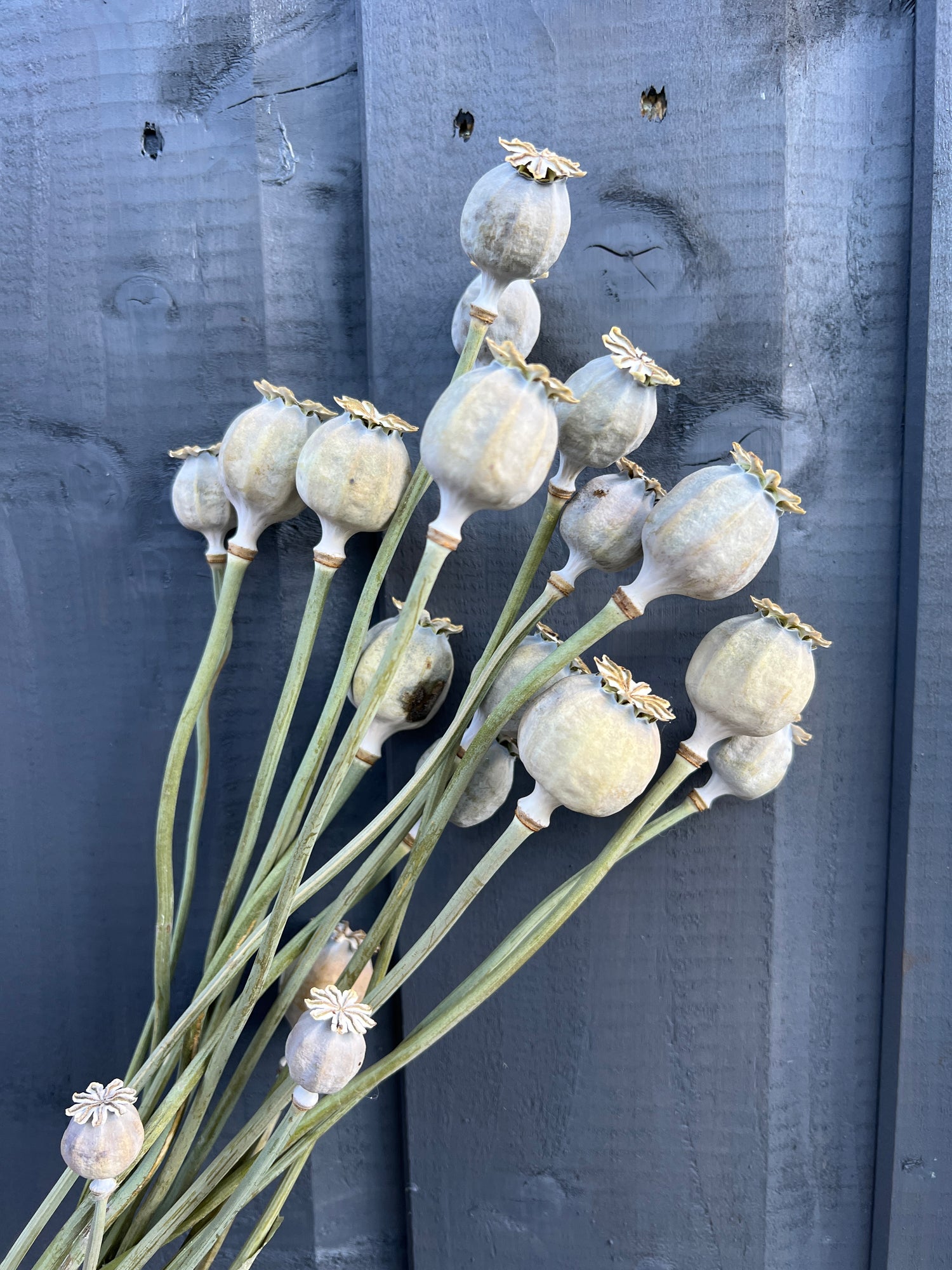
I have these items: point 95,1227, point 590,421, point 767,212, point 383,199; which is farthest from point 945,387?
point 95,1227

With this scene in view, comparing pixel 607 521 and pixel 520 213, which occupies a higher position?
pixel 520 213

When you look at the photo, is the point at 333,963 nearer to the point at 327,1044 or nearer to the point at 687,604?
the point at 327,1044

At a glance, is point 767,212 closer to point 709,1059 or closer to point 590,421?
point 590,421

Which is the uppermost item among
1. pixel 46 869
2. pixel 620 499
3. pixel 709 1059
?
pixel 620 499

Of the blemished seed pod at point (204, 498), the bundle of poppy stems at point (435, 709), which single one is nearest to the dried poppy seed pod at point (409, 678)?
the bundle of poppy stems at point (435, 709)

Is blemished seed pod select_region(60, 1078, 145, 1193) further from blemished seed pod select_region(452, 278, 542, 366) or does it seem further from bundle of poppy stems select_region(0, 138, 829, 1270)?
blemished seed pod select_region(452, 278, 542, 366)

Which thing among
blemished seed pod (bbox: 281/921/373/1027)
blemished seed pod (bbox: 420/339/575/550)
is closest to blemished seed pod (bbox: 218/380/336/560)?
blemished seed pod (bbox: 420/339/575/550)

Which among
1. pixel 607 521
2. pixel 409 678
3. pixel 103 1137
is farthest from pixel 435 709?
pixel 103 1137
